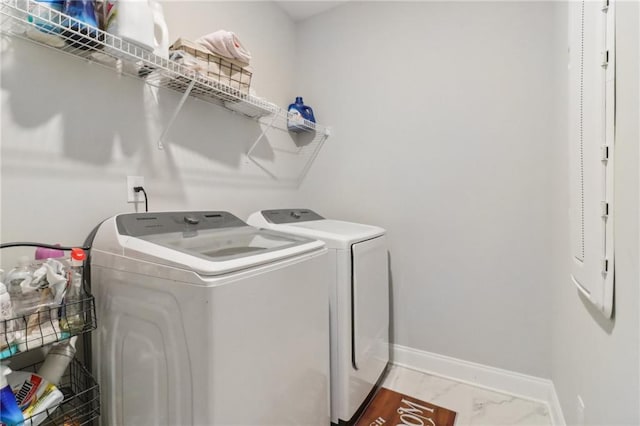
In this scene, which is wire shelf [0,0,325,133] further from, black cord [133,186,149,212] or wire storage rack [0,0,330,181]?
black cord [133,186,149,212]

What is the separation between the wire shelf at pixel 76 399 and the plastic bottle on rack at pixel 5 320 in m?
0.32

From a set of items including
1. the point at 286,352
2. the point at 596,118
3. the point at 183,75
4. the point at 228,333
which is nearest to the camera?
the point at 228,333

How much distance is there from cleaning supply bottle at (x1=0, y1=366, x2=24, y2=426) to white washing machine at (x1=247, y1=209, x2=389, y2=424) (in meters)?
1.16

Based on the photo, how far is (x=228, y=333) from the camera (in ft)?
2.86

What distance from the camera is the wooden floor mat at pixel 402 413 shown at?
172cm

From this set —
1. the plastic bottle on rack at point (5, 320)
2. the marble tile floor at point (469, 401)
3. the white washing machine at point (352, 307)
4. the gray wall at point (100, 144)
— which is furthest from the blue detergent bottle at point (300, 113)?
the marble tile floor at point (469, 401)

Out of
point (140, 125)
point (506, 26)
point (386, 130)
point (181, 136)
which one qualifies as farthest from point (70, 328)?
point (506, 26)

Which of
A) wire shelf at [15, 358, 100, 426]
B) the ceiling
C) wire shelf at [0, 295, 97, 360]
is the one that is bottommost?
wire shelf at [15, 358, 100, 426]

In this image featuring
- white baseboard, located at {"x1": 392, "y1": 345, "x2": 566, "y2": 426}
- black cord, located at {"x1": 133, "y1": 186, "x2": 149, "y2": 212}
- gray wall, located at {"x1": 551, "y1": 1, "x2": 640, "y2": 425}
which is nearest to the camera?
gray wall, located at {"x1": 551, "y1": 1, "x2": 640, "y2": 425}

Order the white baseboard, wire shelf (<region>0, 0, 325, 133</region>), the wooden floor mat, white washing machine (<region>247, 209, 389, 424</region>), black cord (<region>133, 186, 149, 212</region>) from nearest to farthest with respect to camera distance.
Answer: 1. wire shelf (<region>0, 0, 325, 133</region>)
2. black cord (<region>133, 186, 149, 212</region>)
3. white washing machine (<region>247, 209, 389, 424</region>)
4. the wooden floor mat
5. the white baseboard

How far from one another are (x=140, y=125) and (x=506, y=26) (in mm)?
2211

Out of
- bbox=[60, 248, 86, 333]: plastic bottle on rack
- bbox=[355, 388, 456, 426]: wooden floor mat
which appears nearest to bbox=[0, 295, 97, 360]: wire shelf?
bbox=[60, 248, 86, 333]: plastic bottle on rack

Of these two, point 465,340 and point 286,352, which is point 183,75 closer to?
point 286,352

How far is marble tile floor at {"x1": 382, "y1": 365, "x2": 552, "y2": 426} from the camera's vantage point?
174 cm
